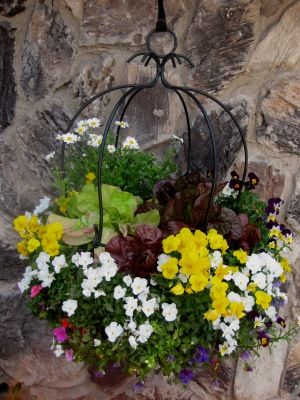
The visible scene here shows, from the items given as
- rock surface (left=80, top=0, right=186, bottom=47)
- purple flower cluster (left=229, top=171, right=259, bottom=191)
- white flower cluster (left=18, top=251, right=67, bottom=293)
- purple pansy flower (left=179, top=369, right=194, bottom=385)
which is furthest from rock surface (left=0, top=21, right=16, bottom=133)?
purple pansy flower (left=179, top=369, right=194, bottom=385)

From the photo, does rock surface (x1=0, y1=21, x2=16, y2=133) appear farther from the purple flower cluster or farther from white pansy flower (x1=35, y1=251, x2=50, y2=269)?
the purple flower cluster

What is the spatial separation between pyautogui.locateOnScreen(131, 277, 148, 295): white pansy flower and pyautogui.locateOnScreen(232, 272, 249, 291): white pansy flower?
0.68 ft

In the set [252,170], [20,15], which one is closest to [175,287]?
[252,170]

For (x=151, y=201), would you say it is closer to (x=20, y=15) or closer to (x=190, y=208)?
(x=190, y=208)

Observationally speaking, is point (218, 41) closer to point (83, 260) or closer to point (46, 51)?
point (46, 51)

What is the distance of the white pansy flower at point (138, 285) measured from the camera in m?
1.19

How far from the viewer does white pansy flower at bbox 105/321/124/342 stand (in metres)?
1.18

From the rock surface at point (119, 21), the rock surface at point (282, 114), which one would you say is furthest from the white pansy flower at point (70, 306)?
the rock surface at point (119, 21)

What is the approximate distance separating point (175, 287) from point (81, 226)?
0.99 ft

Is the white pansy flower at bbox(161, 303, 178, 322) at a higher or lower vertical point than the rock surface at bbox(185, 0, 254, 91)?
lower

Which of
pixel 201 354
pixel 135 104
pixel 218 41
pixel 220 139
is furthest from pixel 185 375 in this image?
pixel 218 41

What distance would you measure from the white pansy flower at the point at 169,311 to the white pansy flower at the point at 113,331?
0.11 meters

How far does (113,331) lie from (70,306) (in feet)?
0.38

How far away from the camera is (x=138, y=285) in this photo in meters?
1.19
